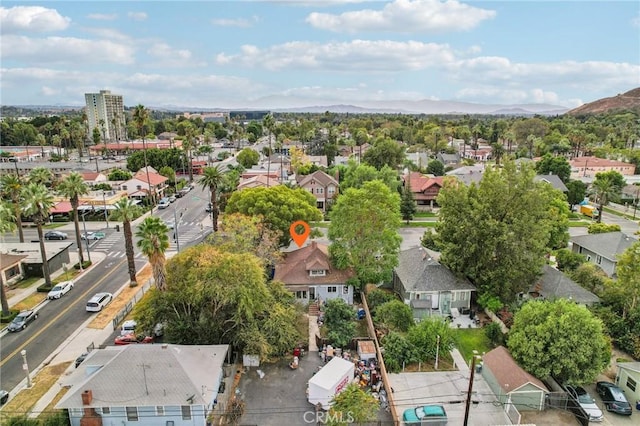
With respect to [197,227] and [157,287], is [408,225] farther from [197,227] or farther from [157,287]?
[157,287]

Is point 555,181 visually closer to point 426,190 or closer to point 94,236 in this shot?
point 426,190

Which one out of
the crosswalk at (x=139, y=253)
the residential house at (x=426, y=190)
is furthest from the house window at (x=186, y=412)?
the residential house at (x=426, y=190)

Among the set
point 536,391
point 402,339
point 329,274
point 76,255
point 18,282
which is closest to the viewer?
point 536,391

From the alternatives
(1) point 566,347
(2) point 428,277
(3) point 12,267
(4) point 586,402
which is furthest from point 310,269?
(3) point 12,267

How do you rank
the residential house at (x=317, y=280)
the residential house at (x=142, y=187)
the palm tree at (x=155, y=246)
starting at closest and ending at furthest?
1. the palm tree at (x=155, y=246)
2. the residential house at (x=317, y=280)
3. the residential house at (x=142, y=187)

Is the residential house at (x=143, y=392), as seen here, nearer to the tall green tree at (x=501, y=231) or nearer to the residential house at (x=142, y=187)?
the tall green tree at (x=501, y=231)

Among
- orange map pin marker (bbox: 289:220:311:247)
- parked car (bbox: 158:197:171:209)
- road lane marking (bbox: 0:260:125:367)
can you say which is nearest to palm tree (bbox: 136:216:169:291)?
road lane marking (bbox: 0:260:125:367)

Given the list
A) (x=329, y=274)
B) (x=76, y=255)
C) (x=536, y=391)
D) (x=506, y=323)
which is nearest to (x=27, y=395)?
(x=329, y=274)
